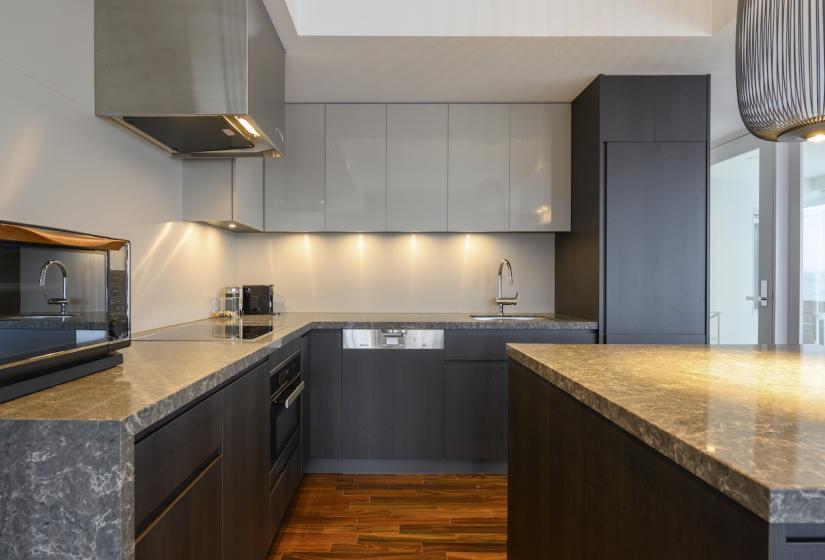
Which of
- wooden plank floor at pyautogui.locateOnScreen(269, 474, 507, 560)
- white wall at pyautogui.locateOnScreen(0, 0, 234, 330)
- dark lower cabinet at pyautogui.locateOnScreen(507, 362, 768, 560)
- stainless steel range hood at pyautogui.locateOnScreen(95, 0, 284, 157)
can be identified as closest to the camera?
dark lower cabinet at pyautogui.locateOnScreen(507, 362, 768, 560)

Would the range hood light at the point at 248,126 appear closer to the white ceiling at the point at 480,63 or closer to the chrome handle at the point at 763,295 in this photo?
the white ceiling at the point at 480,63

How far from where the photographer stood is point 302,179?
3105 mm

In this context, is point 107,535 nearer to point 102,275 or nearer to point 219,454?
point 219,454

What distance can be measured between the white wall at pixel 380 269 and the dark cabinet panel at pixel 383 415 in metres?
0.72

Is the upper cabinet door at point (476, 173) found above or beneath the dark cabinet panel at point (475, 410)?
above

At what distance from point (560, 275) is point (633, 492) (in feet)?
8.34

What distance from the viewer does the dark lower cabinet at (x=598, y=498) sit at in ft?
2.15

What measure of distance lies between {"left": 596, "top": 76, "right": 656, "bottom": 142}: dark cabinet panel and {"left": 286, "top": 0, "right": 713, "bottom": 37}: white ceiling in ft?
1.44

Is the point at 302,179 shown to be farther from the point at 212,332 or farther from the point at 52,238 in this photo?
the point at 52,238

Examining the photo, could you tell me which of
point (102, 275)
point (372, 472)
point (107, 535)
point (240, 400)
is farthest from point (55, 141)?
point (372, 472)

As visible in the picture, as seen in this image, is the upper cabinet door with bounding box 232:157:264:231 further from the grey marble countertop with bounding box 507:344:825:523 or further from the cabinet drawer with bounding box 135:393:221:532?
the grey marble countertop with bounding box 507:344:825:523

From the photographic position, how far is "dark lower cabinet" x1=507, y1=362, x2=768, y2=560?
65 centimetres

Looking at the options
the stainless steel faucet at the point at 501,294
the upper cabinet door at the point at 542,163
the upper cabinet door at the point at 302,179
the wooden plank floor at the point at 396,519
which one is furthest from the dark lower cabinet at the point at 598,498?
the upper cabinet door at the point at 302,179

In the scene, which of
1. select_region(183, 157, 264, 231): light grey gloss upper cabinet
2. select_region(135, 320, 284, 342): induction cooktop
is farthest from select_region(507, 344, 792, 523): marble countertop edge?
select_region(183, 157, 264, 231): light grey gloss upper cabinet
